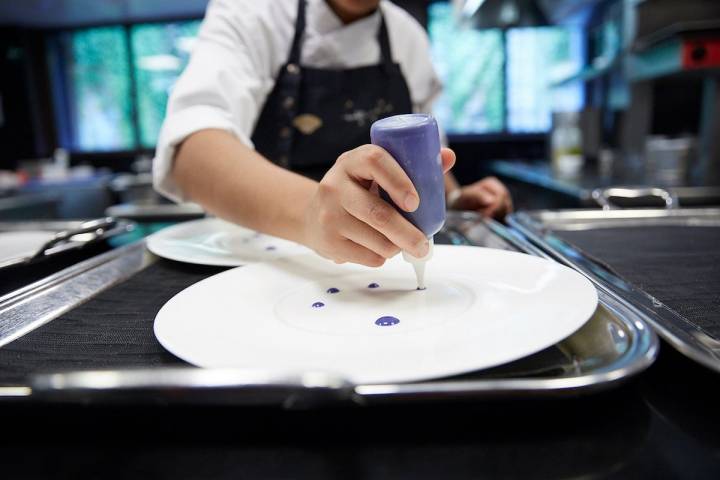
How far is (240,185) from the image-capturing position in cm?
77

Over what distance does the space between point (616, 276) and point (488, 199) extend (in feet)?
1.94

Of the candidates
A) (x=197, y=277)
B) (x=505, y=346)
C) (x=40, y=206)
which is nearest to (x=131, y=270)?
(x=197, y=277)

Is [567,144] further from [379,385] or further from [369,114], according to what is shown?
[379,385]

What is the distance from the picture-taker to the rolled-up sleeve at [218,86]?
0.90 metres

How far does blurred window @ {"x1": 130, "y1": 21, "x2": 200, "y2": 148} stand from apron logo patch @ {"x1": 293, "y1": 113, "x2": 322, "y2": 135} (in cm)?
450

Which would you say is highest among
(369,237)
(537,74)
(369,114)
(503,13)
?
(503,13)

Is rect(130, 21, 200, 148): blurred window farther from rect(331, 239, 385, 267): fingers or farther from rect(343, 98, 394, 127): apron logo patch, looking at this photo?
rect(331, 239, 385, 267): fingers

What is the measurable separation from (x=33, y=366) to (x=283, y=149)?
889 mm

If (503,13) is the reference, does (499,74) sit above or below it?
below

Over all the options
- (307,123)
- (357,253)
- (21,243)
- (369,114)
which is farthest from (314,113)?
(357,253)

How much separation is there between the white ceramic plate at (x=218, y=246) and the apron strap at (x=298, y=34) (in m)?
0.48

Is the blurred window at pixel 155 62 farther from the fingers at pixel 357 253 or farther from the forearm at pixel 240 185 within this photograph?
the fingers at pixel 357 253

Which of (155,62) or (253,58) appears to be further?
(155,62)

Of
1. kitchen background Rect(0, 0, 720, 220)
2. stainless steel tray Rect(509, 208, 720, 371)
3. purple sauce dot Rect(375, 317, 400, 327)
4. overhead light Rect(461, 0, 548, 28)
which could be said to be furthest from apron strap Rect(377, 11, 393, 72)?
overhead light Rect(461, 0, 548, 28)
